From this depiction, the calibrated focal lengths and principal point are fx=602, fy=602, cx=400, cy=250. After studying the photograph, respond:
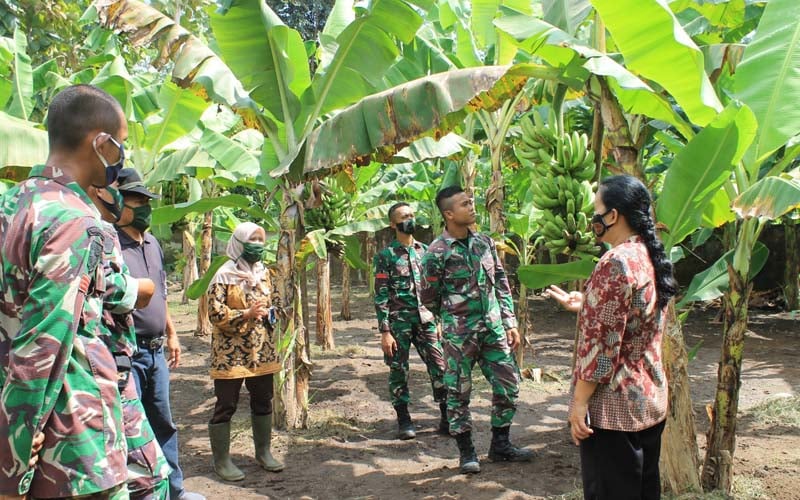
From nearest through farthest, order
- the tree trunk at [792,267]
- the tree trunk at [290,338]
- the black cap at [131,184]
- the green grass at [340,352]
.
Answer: the black cap at [131,184], the tree trunk at [290,338], the green grass at [340,352], the tree trunk at [792,267]

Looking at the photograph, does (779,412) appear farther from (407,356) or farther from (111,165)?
(111,165)

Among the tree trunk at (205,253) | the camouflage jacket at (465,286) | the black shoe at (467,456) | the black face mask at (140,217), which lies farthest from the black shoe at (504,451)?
the tree trunk at (205,253)

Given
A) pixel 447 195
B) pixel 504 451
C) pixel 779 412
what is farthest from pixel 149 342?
pixel 779 412

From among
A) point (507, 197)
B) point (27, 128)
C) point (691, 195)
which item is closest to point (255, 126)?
point (27, 128)

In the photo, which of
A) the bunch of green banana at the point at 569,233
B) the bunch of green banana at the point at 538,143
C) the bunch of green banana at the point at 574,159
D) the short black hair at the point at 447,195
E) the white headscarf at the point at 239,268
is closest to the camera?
the bunch of green banana at the point at 569,233

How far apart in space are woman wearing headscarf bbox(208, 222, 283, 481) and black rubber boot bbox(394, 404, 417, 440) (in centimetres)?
134

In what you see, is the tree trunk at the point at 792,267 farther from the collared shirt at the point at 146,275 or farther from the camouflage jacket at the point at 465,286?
the collared shirt at the point at 146,275

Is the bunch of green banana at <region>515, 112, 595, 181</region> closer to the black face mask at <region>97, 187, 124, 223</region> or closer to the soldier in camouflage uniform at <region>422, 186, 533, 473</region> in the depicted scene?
the soldier in camouflage uniform at <region>422, 186, 533, 473</region>

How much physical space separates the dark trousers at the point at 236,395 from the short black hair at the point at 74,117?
114 inches

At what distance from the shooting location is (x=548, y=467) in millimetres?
4750

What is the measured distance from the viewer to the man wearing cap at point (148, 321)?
141 inches

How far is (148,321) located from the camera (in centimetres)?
368

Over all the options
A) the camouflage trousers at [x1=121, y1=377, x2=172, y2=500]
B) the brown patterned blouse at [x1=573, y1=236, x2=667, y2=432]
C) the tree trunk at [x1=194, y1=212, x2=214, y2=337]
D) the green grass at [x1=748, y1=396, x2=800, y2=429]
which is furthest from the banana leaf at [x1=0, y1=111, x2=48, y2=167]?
the green grass at [x1=748, y1=396, x2=800, y2=429]

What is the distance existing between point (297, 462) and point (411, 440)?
3.77 ft
